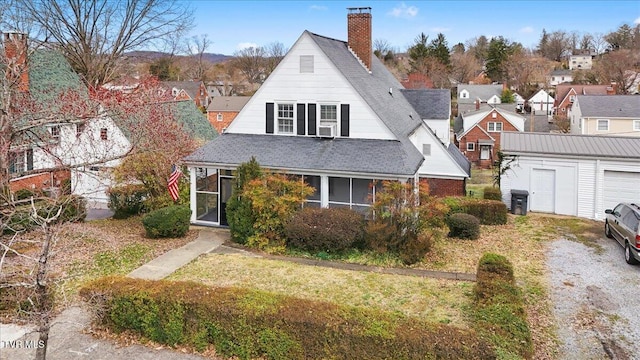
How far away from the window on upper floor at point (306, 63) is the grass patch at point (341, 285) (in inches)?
326

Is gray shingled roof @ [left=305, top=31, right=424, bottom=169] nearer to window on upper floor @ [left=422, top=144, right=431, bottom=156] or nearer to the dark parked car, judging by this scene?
→ window on upper floor @ [left=422, top=144, right=431, bottom=156]

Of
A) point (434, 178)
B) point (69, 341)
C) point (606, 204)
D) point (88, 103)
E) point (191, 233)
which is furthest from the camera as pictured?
point (434, 178)

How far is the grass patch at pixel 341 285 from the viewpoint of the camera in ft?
38.2

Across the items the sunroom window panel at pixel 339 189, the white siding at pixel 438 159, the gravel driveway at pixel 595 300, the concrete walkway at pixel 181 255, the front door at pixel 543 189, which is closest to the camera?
the gravel driveway at pixel 595 300

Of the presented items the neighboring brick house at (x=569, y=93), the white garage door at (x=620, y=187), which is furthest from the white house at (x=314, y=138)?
the neighboring brick house at (x=569, y=93)

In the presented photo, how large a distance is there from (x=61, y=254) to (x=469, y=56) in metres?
108

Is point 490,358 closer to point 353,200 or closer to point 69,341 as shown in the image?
point 69,341

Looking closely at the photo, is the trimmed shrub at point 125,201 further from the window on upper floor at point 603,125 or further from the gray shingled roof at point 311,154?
the window on upper floor at point 603,125

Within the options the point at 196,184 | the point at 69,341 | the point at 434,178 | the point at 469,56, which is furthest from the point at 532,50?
the point at 69,341

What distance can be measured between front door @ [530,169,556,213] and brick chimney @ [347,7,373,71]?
9.67 m

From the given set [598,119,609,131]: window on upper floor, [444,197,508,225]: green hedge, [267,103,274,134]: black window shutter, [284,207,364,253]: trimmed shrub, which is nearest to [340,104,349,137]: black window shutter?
[267,103,274,134]: black window shutter

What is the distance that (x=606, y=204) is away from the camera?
20891 millimetres

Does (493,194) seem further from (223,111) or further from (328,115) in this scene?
(223,111)

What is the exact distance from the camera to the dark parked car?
14216mm
